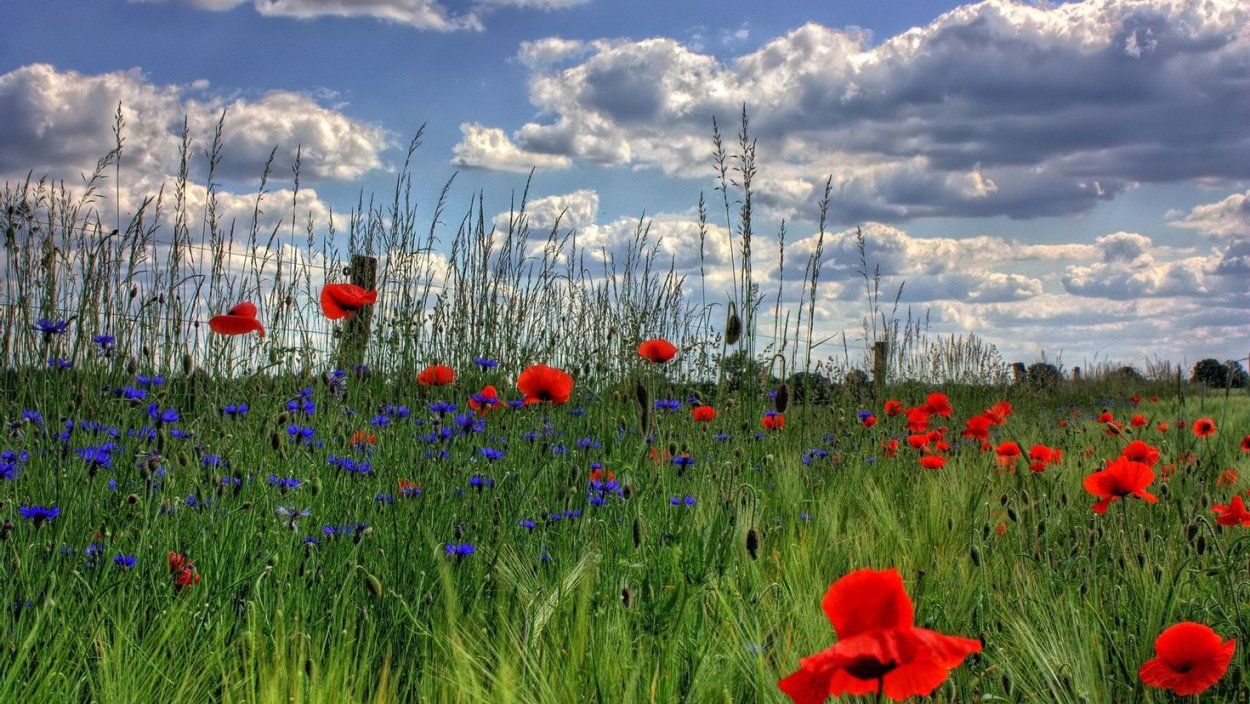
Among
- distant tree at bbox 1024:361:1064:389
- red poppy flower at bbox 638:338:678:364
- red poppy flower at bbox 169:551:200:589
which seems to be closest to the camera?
red poppy flower at bbox 169:551:200:589

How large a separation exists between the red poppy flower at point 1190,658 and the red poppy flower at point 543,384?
1.23 m

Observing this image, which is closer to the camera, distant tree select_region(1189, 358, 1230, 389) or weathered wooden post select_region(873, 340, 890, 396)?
weathered wooden post select_region(873, 340, 890, 396)

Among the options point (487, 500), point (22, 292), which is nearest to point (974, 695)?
point (487, 500)

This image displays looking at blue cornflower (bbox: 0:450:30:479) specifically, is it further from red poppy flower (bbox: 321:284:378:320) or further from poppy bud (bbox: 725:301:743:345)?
poppy bud (bbox: 725:301:743:345)

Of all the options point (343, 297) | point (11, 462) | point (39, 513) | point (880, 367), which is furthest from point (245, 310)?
point (880, 367)

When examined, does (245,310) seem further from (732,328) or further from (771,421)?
(771,421)

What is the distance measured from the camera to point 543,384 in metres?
→ 2.14

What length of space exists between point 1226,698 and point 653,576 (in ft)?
3.70

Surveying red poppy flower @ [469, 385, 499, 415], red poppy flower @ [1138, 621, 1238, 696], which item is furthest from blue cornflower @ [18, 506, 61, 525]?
red poppy flower @ [1138, 621, 1238, 696]

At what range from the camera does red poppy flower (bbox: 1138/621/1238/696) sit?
4.31 feet

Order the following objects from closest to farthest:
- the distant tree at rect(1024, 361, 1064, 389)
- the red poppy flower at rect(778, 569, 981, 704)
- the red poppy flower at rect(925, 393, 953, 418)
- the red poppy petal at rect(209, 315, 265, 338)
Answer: the red poppy flower at rect(778, 569, 981, 704)
the red poppy petal at rect(209, 315, 265, 338)
the red poppy flower at rect(925, 393, 953, 418)
the distant tree at rect(1024, 361, 1064, 389)

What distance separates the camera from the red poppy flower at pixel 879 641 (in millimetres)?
750

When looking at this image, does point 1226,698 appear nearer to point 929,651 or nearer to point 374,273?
point 929,651

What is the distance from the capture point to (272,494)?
2.29 metres
